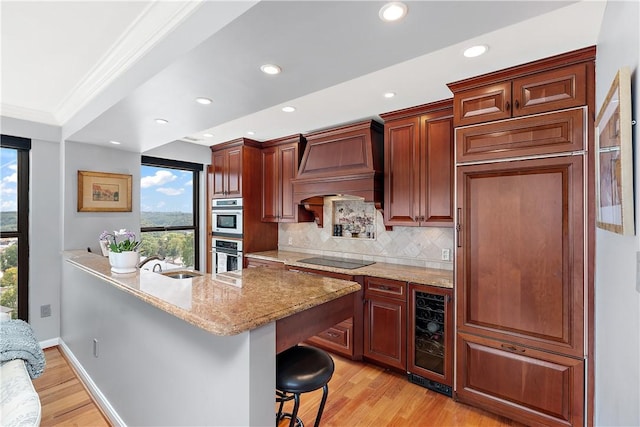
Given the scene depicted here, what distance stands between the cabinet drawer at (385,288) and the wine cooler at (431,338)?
0.08 meters

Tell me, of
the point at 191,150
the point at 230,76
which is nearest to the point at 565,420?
the point at 230,76

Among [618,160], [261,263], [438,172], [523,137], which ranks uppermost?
[523,137]

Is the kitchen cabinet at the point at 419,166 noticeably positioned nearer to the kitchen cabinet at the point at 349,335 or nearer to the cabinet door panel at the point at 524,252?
the cabinet door panel at the point at 524,252

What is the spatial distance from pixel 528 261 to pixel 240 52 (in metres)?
2.14

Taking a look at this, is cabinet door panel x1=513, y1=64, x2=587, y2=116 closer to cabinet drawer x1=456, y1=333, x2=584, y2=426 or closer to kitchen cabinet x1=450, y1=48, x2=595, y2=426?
kitchen cabinet x1=450, y1=48, x2=595, y2=426

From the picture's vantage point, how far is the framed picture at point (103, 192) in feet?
10.5

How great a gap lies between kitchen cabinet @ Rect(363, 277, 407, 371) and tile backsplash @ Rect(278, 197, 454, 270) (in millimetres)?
598

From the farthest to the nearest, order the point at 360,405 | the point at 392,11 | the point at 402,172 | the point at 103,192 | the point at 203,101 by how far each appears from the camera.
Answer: the point at 103,192 < the point at 402,172 < the point at 360,405 < the point at 203,101 < the point at 392,11

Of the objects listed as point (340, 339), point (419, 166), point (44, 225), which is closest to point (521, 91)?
point (419, 166)

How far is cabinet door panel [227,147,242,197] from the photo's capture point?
4.07m

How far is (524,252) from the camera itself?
2.01 m

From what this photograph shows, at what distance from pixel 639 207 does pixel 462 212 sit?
1362 millimetres

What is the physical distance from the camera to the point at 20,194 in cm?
305

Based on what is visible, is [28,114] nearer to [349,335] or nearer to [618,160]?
[349,335]
